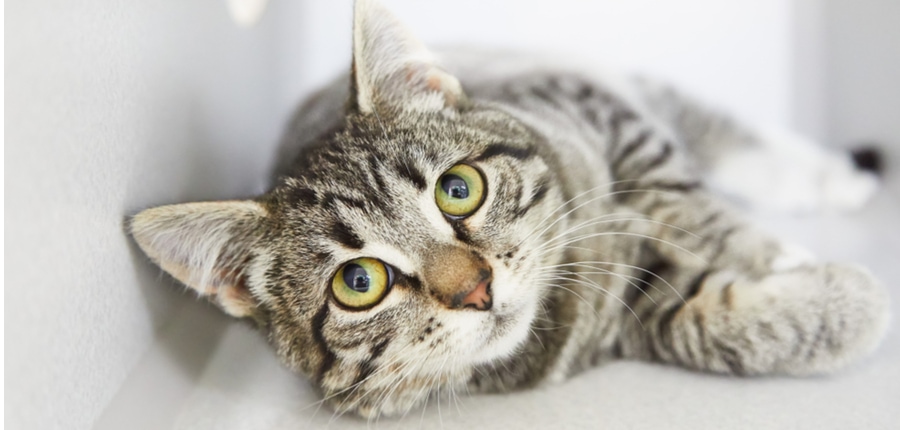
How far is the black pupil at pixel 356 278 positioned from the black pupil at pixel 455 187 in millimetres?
169

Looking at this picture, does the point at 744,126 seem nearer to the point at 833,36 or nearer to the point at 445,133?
the point at 833,36

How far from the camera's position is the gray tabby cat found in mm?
941

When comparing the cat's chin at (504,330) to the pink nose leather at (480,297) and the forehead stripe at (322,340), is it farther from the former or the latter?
the forehead stripe at (322,340)

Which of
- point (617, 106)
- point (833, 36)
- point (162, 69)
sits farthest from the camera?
point (833, 36)

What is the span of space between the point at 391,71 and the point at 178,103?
1.23ft

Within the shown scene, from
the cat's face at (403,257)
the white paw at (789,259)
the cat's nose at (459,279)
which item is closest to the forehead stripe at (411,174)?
the cat's face at (403,257)

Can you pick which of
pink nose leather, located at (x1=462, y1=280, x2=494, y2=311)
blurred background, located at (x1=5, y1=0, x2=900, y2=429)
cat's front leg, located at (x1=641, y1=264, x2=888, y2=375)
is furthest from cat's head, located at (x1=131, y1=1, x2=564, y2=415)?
cat's front leg, located at (x1=641, y1=264, x2=888, y2=375)

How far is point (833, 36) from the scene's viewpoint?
1895 mm

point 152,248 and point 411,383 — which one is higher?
point 152,248

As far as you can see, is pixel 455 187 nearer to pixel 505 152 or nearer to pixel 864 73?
pixel 505 152

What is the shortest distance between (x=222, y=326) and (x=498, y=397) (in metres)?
0.57

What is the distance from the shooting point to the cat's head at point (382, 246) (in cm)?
93

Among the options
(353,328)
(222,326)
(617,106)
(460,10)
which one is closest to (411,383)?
(353,328)

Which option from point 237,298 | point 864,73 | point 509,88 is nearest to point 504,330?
point 237,298
